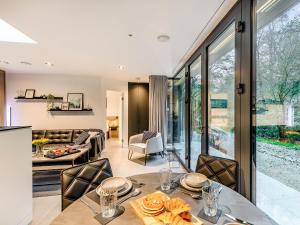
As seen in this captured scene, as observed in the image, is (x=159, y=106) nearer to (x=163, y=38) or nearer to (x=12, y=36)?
(x=163, y=38)

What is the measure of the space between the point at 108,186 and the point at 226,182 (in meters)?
0.98

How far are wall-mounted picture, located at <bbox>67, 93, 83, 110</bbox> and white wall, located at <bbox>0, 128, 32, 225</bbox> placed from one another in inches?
142

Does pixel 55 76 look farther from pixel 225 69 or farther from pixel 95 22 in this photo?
pixel 225 69

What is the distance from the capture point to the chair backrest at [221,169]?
1.49m

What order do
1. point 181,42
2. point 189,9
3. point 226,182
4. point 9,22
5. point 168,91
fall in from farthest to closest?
point 168,91, point 181,42, point 9,22, point 189,9, point 226,182

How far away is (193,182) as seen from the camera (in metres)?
1.28

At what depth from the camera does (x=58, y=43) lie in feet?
9.85

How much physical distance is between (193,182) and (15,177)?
1.86 m

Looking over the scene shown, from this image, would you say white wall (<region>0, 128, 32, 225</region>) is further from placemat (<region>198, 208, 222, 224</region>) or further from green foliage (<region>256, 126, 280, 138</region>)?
green foliage (<region>256, 126, 280, 138</region>)

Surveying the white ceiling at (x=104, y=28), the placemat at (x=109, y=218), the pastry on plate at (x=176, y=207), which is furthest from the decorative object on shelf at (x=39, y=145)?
the pastry on plate at (x=176, y=207)

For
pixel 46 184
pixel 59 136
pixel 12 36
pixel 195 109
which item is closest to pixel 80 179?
pixel 46 184

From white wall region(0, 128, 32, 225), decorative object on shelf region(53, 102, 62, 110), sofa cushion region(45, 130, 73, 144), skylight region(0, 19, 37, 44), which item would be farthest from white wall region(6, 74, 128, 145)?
white wall region(0, 128, 32, 225)

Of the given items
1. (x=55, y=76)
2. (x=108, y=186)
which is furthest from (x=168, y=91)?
(x=108, y=186)

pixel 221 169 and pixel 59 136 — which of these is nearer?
pixel 221 169
